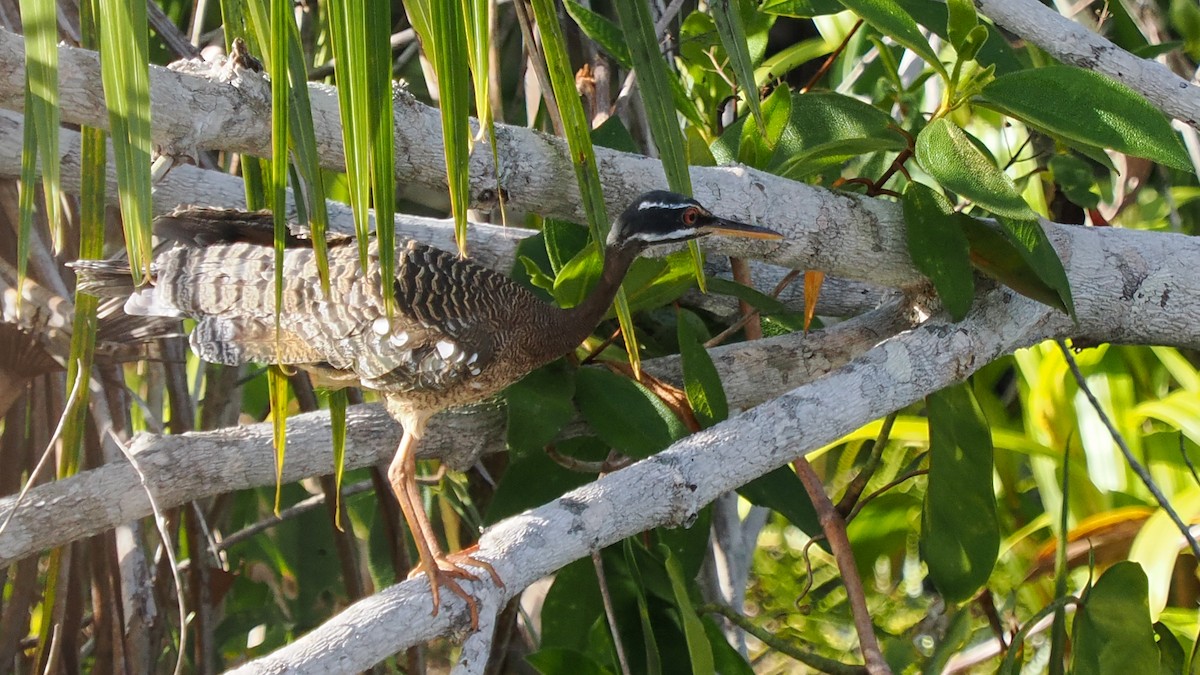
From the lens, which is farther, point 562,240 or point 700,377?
point 562,240

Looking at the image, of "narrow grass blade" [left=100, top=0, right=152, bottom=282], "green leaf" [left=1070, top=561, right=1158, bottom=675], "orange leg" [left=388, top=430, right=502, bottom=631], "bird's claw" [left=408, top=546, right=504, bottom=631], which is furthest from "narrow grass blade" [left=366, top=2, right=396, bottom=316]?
"green leaf" [left=1070, top=561, right=1158, bottom=675]

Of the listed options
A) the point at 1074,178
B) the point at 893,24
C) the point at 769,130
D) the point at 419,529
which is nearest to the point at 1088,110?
the point at 893,24

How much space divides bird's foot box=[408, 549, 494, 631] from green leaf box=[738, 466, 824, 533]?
0.53 metres

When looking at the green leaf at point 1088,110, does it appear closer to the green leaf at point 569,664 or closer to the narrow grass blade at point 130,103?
the green leaf at point 569,664

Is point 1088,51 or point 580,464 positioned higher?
point 1088,51

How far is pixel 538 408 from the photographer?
1.87 metres

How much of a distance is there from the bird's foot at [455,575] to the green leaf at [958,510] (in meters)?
0.77

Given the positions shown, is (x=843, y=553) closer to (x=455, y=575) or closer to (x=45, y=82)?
(x=455, y=575)

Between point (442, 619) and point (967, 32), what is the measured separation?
3.63ft

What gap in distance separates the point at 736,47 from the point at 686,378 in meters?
0.60

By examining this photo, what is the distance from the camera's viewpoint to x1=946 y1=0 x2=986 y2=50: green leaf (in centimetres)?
163

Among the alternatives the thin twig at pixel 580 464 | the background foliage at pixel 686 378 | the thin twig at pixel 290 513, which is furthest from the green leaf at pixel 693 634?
the thin twig at pixel 290 513

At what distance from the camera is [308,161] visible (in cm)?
106

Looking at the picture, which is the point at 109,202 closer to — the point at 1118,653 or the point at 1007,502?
the point at 1118,653
